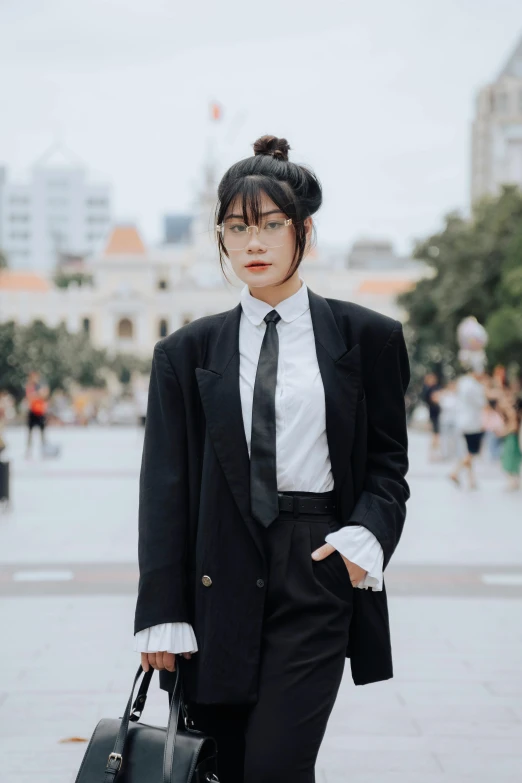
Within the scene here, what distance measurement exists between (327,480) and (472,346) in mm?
17830

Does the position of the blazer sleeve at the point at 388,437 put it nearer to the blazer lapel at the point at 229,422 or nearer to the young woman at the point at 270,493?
the young woman at the point at 270,493

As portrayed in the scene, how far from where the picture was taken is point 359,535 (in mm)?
2594

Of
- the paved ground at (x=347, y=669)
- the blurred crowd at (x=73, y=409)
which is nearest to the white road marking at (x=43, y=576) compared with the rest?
the paved ground at (x=347, y=669)

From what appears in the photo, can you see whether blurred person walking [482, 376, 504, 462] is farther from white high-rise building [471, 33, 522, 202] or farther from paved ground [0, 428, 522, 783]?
white high-rise building [471, 33, 522, 202]

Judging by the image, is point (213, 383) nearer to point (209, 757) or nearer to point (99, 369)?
point (209, 757)

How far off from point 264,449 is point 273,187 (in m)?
0.55

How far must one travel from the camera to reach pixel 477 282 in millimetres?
35562

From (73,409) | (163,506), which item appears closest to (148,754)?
(163,506)

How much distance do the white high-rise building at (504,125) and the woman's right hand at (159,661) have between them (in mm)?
78328

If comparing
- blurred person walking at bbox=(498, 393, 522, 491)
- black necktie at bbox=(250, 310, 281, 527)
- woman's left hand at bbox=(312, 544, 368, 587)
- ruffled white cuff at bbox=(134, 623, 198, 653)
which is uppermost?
black necktie at bbox=(250, 310, 281, 527)

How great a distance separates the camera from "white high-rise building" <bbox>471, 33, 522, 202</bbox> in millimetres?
81938

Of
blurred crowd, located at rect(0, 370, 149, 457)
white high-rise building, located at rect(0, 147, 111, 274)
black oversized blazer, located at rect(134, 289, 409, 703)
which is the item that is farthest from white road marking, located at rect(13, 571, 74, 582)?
white high-rise building, located at rect(0, 147, 111, 274)

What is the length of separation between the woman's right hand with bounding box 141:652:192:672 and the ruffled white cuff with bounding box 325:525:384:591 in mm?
395

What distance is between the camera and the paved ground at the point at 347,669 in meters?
4.18
